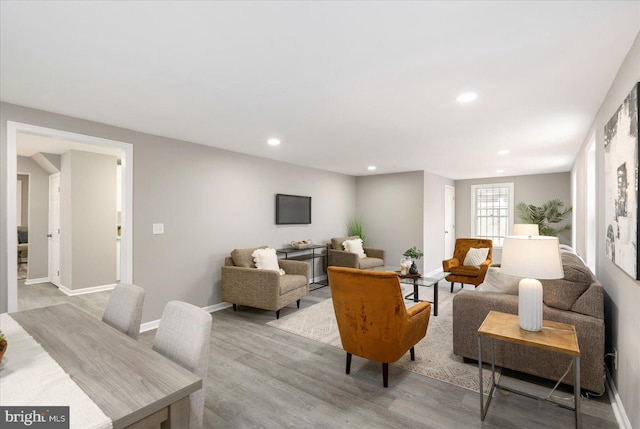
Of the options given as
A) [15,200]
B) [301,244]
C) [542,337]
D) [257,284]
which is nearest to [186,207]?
[257,284]

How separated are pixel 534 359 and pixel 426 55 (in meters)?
2.43

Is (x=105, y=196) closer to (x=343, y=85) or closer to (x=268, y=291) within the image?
(x=268, y=291)

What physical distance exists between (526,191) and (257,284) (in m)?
7.14

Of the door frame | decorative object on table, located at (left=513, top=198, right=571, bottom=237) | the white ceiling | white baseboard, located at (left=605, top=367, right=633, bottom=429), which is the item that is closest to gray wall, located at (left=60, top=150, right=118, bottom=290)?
the door frame

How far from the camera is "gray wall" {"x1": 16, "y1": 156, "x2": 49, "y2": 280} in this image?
237 inches

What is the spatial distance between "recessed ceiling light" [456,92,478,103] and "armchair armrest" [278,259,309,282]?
3003 mm

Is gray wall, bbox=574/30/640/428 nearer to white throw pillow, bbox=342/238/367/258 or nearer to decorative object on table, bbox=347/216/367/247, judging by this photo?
white throw pillow, bbox=342/238/367/258

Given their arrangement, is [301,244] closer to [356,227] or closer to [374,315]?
[356,227]

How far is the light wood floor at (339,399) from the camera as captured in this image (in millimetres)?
2059

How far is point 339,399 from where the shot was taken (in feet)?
7.59

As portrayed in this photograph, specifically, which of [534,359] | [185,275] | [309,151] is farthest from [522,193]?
[185,275]

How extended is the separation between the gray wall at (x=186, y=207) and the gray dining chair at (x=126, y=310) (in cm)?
175

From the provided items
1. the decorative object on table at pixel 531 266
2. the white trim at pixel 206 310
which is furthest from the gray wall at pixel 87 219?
the decorative object on table at pixel 531 266

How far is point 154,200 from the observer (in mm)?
3838
